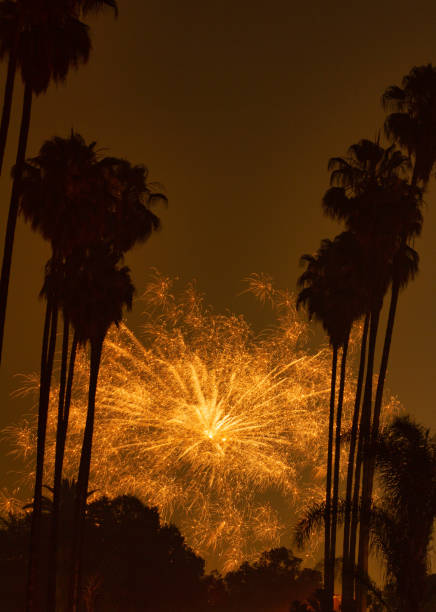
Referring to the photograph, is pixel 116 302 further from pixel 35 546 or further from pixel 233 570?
pixel 233 570

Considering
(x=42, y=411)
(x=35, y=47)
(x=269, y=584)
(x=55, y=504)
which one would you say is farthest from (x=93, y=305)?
(x=269, y=584)

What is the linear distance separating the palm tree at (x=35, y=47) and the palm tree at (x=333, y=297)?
17.3 meters

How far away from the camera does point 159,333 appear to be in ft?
171

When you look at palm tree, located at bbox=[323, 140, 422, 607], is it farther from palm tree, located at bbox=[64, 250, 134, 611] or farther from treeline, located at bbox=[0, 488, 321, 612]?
treeline, located at bbox=[0, 488, 321, 612]

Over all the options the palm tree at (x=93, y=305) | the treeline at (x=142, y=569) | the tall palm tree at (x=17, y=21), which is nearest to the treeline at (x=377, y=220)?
the palm tree at (x=93, y=305)

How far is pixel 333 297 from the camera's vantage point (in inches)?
1483

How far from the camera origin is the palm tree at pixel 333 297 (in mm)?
36000

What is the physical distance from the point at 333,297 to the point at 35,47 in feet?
66.6

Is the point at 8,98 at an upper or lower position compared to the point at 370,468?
upper

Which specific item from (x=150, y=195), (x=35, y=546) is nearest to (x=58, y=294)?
(x=150, y=195)

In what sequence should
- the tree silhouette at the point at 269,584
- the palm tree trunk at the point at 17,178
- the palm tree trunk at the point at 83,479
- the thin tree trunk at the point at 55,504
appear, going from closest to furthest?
the palm tree trunk at the point at 17,178
the thin tree trunk at the point at 55,504
the palm tree trunk at the point at 83,479
the tree silhouette at the point at 269,584

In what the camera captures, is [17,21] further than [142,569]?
No

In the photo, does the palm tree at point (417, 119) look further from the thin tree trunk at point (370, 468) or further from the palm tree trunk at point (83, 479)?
the palm tree trunk at point (83, 479)

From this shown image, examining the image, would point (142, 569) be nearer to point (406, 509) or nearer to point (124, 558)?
point (124, 558)
